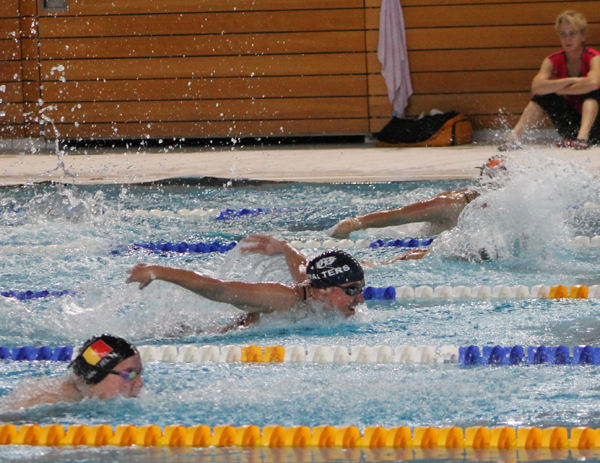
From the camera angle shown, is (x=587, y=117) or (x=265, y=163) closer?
(x=587, y=117)

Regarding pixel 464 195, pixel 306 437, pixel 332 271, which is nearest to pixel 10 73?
pixel 464 195

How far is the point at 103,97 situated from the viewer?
9750 millimetres

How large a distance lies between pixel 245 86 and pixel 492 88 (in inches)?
102

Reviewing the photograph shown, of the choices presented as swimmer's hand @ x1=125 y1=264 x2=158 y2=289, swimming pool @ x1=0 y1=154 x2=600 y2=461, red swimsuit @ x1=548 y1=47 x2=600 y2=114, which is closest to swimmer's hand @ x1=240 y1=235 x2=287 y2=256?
swimming pool @ x1=0 y1=154 x2=600 y2=461

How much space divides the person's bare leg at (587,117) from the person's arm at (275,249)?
15.6 feet

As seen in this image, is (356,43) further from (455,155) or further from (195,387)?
(195,387)

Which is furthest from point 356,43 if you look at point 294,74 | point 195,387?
point 195,387

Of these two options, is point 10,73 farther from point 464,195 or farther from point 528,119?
point 464,195

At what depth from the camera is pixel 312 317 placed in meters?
3.39

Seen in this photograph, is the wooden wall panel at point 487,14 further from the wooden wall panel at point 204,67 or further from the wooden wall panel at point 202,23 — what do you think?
the wooden wall panel at point 204,67

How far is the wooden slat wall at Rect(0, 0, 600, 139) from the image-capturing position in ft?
30.1

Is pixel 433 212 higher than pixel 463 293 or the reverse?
higher

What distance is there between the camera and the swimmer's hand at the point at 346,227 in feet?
15.9

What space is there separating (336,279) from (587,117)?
17.1 feet
